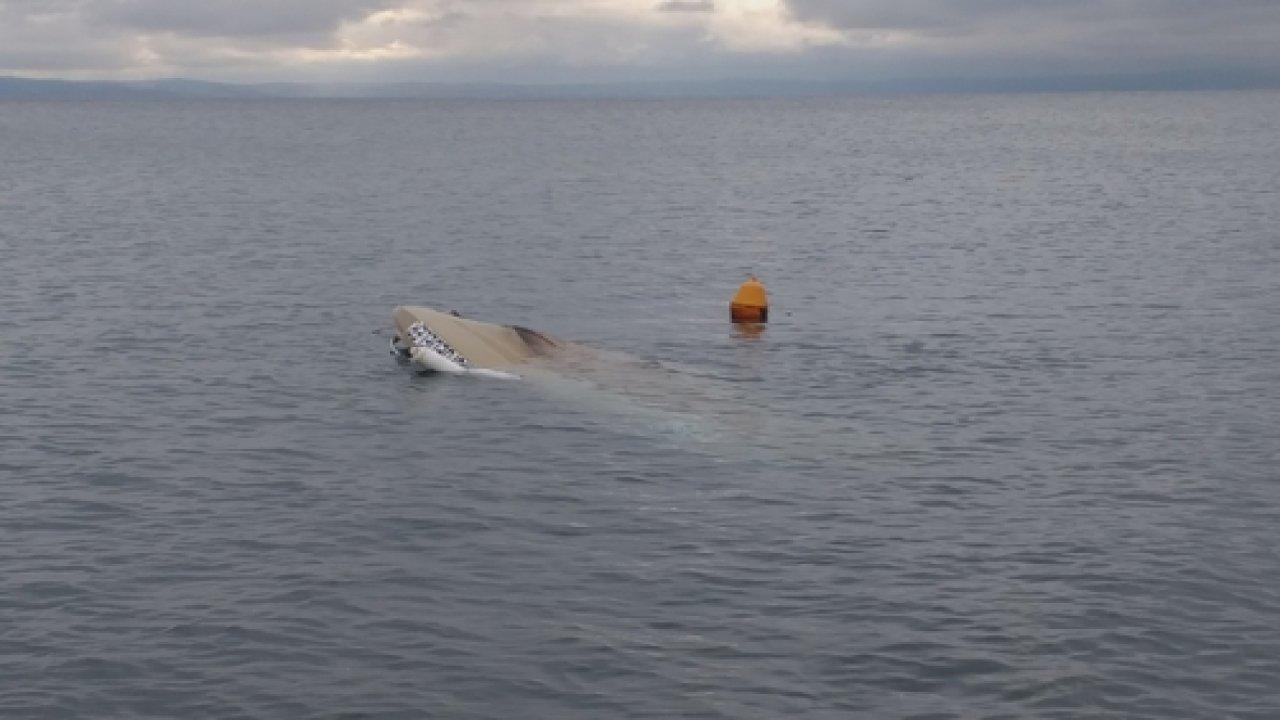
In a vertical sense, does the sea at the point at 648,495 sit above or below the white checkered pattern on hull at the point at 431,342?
below

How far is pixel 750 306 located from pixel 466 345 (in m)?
11.2

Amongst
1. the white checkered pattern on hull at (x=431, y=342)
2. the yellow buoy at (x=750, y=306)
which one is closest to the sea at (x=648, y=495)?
the yellow buoy at (x=750, y=306)

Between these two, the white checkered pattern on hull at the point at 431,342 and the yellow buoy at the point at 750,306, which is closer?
the white checkered pattern on hull at the point at 431,342

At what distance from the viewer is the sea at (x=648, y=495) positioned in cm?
1814

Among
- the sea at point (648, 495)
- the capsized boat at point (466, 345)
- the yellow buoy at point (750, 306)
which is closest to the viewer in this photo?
the sea at point (648, 495)

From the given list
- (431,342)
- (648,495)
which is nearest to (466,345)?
(431,342)

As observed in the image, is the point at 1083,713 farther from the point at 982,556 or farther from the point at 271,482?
the point at 271,482

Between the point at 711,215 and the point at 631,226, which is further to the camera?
the point at 711,215

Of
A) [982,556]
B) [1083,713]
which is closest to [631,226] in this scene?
[982,556]

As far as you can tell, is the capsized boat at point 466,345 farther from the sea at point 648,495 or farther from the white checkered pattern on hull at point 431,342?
the sea at point 648,495

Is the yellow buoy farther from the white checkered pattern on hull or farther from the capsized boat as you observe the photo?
the white checkered pattern on hull

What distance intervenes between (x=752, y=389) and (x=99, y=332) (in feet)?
65.3

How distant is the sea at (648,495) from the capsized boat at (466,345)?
2.74ft

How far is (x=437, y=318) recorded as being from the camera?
125 feet
